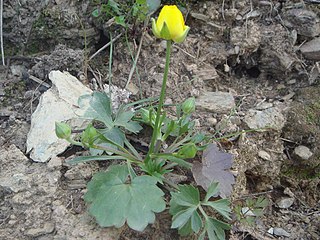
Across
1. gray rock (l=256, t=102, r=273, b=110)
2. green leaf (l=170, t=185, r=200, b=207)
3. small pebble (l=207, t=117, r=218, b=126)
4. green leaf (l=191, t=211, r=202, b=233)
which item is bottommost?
gray rock (l=256, t=102, r=273, b=110)

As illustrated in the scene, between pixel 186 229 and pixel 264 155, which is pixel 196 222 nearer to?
pixel 186 229

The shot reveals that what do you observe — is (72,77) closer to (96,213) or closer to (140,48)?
(140,48)

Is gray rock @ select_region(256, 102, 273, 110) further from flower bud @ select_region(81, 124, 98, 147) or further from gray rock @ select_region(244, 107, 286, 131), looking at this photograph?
flower bud @ select_region(81, 124, 98, 147)

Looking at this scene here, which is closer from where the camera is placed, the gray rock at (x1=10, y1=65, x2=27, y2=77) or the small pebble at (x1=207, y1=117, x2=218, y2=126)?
the small pebble at (x1=207, y1=117, x2=218, y2=126)

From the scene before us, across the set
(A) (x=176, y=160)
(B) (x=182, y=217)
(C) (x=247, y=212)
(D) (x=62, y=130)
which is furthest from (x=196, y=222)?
(D) (x=62, y=130)

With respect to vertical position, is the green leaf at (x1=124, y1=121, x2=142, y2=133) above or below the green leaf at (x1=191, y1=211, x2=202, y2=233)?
above

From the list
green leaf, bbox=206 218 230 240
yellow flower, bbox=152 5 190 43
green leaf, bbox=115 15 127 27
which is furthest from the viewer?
green leaf, bbox=115 15 127 27

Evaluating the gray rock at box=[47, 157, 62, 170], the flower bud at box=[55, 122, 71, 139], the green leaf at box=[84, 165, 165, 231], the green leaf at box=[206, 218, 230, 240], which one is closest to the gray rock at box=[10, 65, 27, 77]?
the gray rock at box=[47, 157, 62, 170]

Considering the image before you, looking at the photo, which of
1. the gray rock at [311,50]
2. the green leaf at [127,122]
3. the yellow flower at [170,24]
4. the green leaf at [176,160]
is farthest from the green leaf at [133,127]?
the gray rock at [311,50]
